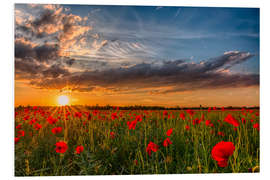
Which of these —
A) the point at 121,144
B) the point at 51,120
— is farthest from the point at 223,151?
the point at 51,120

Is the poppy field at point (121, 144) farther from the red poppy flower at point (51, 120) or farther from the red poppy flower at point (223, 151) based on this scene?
the red poppy flower at point (223, 151)

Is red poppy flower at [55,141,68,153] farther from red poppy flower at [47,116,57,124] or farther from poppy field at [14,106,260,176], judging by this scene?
red poppy flower at [47,116,57,124]

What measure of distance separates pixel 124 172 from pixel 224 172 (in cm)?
130

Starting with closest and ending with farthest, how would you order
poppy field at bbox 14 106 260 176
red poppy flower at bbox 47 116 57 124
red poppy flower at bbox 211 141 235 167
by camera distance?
1. red poppy flower at bbox 211 141 235 167
2. poppy field at bbox 14 106 260 176
3. red poppy flower at bbox 47 116 57 124

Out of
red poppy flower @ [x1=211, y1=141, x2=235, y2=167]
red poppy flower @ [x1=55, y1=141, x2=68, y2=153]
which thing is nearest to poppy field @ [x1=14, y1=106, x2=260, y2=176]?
red poppy flower @ [x1=55, y1=141, x2=68, y2=153]

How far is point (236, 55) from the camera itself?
374cm

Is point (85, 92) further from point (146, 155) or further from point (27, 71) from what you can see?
point (146, 155)

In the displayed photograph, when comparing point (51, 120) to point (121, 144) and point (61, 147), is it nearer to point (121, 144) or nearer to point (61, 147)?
point (61, 147)

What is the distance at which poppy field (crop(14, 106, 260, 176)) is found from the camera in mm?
3037

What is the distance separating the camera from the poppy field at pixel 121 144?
120 inches

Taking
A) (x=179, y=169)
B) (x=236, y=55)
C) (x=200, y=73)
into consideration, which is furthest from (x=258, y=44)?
(x=179, y=169)

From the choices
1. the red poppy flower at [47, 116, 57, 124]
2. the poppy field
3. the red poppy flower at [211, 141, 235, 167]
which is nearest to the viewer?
the red poppy flower at [211, 141, 235, 167]

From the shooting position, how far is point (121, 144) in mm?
3264

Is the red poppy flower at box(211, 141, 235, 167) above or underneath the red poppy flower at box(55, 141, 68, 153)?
above
